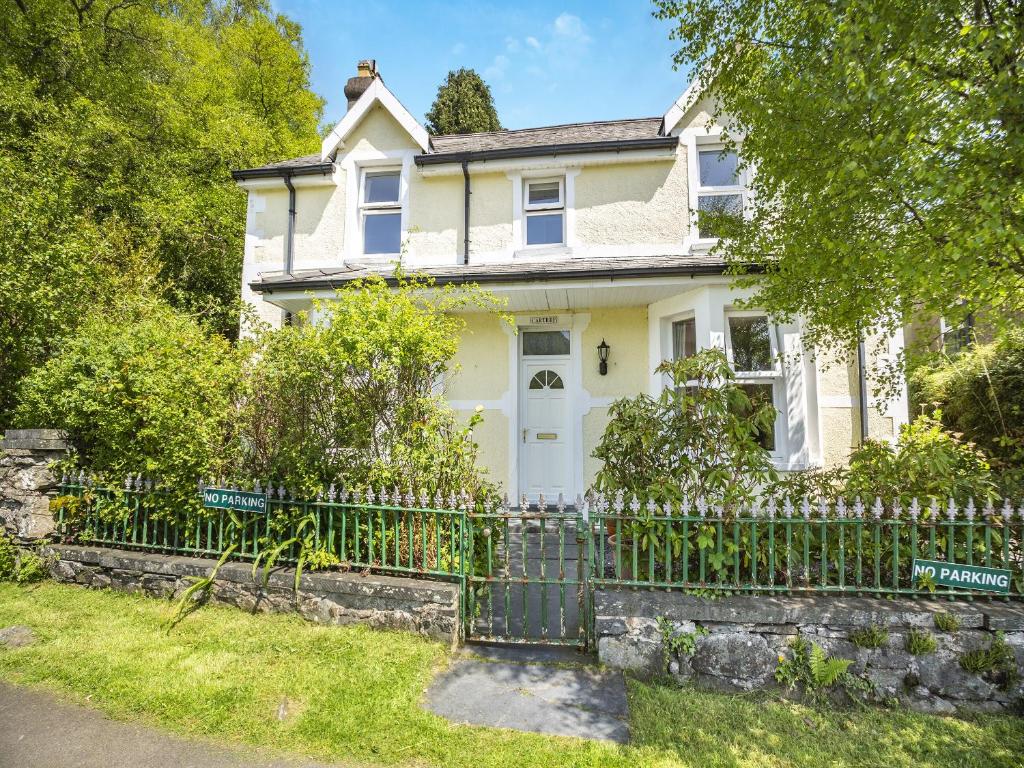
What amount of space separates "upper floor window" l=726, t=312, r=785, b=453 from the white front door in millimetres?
2655

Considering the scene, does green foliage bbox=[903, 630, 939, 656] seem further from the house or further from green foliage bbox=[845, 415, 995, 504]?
the house

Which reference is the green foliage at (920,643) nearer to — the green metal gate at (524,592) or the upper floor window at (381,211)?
the green metal gate at (524,592)

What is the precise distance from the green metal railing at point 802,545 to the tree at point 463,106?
21.9 m

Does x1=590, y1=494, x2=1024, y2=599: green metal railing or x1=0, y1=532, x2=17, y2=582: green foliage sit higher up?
x1=590, y1=494, x2=1024, y2=599: green metal railing

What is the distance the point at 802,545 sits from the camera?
361cm

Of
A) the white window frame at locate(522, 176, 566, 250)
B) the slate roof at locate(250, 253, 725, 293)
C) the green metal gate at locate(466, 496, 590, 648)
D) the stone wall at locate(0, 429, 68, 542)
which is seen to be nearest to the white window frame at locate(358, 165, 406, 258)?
the slate roof at locate(250, 253, 725, 293)

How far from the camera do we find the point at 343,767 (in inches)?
102

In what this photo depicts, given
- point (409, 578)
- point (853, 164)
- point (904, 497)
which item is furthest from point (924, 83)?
point (409, 578)

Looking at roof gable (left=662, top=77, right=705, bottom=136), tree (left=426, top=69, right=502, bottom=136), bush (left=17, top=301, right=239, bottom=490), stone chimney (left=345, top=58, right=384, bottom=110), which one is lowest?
bush (left=17, top=301, right=239, bottom=490)

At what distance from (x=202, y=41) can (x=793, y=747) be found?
931 inches

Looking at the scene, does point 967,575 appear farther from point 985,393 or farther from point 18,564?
point 18,564

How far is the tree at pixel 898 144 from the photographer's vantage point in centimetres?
307

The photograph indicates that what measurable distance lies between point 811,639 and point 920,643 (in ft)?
2.09

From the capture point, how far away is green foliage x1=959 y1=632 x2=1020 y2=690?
3.08 m
